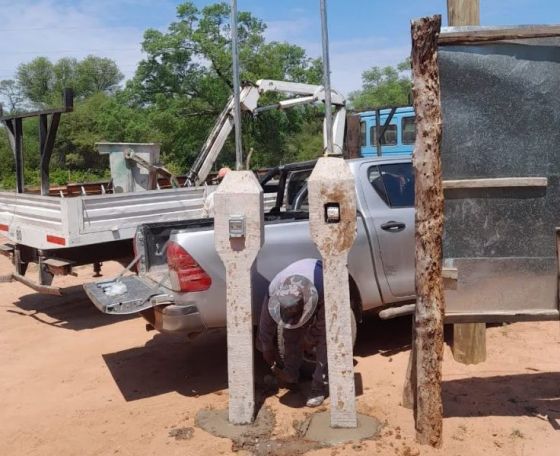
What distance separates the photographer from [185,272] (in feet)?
→ 14.8

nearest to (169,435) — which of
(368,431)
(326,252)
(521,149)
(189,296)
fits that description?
(189,296)

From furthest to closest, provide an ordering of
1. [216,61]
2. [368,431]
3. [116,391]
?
[216,61] < [116,391] < [368,431]

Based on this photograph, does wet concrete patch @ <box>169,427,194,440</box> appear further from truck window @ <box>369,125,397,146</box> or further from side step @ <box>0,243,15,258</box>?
truck window @ <box>369,125,397,146</box>

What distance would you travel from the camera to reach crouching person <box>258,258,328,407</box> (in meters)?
4.15

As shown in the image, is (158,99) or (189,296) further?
(158,99)

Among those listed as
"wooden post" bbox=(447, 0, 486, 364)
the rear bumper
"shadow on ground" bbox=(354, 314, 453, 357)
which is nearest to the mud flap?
the rear bumper

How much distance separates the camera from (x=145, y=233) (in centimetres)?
534

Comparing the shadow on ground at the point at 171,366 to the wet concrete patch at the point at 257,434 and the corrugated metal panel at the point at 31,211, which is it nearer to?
the wet concrete patch at the point at 257,434

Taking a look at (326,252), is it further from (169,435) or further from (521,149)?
(169,435)

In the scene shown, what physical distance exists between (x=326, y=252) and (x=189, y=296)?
1.24 meters

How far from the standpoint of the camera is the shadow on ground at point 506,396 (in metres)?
4.16

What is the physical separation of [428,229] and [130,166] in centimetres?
652

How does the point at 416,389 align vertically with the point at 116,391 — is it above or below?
above

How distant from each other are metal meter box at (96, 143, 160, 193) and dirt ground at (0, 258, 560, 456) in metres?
3.11
